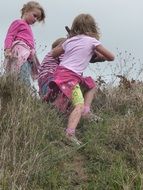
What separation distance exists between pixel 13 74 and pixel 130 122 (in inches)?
50.2

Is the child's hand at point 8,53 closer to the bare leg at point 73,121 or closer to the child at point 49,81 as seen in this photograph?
the child at point 49,81

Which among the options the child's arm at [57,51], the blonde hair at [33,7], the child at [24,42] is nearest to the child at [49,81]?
the child at [24,42]

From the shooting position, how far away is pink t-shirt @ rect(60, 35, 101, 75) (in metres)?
6.31

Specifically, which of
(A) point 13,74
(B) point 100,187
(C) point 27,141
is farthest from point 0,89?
(B) point 100,187

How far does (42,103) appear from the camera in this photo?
5.99 metres

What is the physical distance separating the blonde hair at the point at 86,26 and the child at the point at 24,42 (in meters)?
0.61

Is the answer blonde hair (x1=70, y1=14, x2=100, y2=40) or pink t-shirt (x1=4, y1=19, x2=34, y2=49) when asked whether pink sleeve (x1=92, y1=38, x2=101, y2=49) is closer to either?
blonde hair (x1=70, y1=14, x2=100, y2=40)

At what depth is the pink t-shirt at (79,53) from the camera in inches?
248

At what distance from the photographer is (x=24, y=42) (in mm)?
6805

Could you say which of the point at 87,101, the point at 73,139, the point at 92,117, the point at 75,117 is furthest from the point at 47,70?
the point at 73,139

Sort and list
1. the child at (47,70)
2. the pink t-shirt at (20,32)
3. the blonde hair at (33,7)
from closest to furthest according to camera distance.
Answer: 1. the child at (47,70)
2. the pink t-shirt at (20,32)
3. the blonde hair at (33,7)

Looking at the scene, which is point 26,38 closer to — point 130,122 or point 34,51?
point 34,51

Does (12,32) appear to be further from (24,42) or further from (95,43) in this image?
(95,43)

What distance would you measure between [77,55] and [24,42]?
0.78 m
